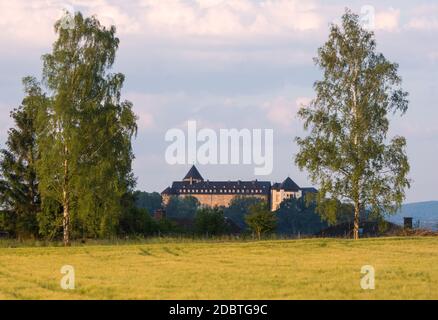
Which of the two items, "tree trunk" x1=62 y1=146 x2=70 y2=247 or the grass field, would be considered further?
"tree trunk" x1=62 y1=146 x2=70 y2=247

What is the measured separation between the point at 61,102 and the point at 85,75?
2.89m

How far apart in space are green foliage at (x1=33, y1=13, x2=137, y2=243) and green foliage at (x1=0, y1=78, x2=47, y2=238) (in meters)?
13.1

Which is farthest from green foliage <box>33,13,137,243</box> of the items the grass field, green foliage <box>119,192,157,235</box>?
green foliage <box>119,192,157,235</box>

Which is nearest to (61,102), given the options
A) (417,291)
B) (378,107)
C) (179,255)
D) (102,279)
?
(179,255)

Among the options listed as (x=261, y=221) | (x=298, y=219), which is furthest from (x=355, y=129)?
(x=298, y=219)

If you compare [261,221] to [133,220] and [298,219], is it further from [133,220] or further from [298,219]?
[298,219]

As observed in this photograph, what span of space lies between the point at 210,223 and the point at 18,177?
20625 millimetres

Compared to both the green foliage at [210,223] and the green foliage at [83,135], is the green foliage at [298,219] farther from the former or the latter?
the green foliage at [83,135]

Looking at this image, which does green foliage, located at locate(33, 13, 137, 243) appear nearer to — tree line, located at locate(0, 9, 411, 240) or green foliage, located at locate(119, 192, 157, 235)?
tree line, located at locate(0, 9, 411, 240)

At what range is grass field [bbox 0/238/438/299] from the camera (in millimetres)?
26203

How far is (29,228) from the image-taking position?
7231cm

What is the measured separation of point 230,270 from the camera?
35344 millimetres

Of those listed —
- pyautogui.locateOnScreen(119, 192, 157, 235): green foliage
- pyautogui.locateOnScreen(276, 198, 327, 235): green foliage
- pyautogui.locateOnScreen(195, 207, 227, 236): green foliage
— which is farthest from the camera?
pyautogui.locateOnScreen(276, 198, 327, 235): green foliage
